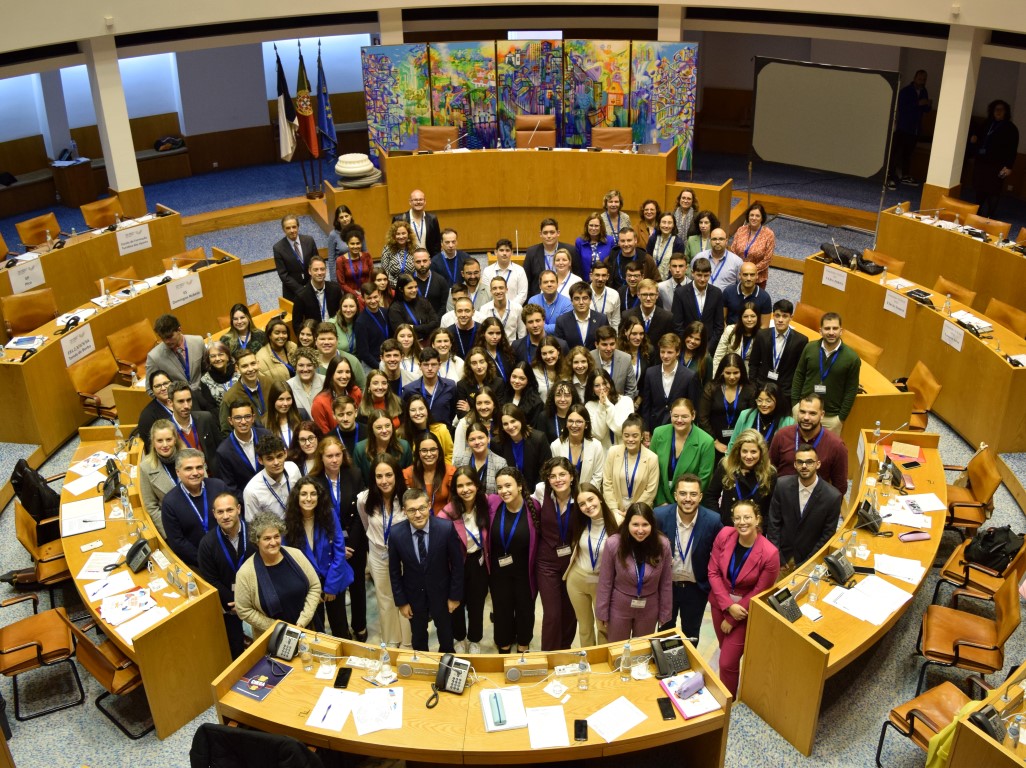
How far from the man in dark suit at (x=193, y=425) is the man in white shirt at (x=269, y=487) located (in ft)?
2.87

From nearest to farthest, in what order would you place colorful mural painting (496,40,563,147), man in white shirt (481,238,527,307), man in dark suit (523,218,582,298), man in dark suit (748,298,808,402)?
man in dark suit (748,298,808,402)
man in white shirt (481,238,527,307)
man in dark suit (523,218,582,298)
colorful mural painting (496,40,563,147)

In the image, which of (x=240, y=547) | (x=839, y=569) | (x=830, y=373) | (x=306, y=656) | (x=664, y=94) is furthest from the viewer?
(x=664, y=94)

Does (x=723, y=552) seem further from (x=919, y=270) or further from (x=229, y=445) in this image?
(x=919, y=270)

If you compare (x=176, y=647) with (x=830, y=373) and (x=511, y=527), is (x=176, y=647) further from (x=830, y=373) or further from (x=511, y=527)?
(x=830, y=373)

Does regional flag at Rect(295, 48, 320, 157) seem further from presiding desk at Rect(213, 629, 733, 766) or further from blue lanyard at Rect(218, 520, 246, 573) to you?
presiding desk at Rect(213, 629, 733, 766)

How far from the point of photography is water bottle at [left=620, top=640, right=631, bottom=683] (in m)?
5.62

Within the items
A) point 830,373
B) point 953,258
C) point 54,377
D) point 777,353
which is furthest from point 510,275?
point 953,258

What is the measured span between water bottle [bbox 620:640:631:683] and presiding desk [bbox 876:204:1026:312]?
744 centimetres

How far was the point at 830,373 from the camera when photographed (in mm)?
8102

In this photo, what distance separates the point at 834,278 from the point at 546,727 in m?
7.47

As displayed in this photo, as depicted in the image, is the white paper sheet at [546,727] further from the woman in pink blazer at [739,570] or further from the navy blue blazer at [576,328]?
the navy blue blazer at [576,328]

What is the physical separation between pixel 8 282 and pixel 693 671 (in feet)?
30.0

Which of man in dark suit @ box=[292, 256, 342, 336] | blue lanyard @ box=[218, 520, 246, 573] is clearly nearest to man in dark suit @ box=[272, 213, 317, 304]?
man in dark suit @ box=[292, 256, 342, 336]

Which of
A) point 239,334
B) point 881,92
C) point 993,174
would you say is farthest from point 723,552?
point 993,174
